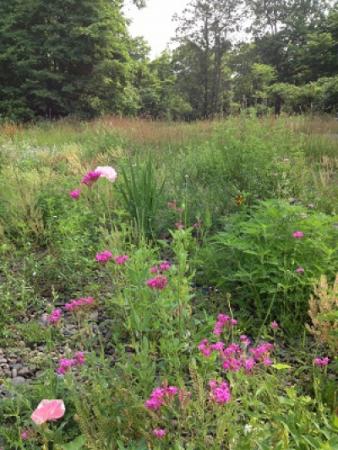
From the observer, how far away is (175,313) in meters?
1.87

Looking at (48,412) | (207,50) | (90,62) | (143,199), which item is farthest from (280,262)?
(207,50)

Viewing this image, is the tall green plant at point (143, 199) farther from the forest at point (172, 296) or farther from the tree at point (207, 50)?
the tree at point (207, 50)

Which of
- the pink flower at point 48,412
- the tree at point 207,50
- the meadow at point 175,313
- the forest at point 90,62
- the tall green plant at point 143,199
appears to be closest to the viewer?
the pink flower at point 48,412

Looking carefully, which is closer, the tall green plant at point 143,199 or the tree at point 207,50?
the tall green plant at point 143,199

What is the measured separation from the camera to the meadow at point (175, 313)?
4.65 feet

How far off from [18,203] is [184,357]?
2291 millimetres

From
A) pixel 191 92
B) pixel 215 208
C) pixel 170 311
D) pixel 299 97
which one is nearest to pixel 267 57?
pixel 191 92

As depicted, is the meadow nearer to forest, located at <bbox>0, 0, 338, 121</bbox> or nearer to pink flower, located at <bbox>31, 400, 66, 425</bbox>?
pink flower, located at <bbox>31, 400, 66, 425</bbox>

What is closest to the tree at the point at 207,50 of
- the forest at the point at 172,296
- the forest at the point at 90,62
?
the forest at the point at 90,62

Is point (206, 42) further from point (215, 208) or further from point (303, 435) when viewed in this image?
point (303, 435)

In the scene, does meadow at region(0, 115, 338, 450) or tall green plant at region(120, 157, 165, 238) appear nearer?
meadow at region(0, 115, 338, 450)

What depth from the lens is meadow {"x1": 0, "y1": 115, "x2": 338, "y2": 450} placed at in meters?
1.42

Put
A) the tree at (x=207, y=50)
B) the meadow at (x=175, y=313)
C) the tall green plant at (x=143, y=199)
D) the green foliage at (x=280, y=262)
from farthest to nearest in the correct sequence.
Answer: the tree at (x=207, y=50) → the tall green plant at (x=143, y=199) → the green foliage at (x=280, y=262) → the meadow at (x=175, y=313)

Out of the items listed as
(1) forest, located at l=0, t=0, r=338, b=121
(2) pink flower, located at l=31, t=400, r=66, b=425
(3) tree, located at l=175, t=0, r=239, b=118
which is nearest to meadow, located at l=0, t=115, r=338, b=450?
(2) pink flower, located at l=31, t=400, r=66, b=425
